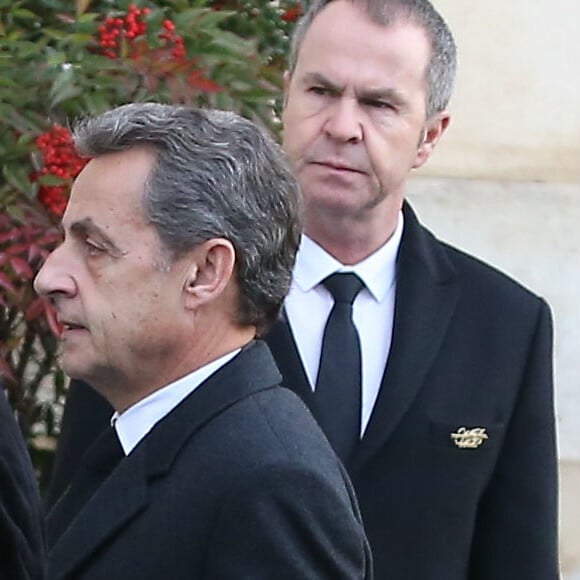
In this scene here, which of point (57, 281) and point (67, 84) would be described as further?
point (67, 84)

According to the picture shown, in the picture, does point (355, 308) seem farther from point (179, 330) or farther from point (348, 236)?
point (179, 330)

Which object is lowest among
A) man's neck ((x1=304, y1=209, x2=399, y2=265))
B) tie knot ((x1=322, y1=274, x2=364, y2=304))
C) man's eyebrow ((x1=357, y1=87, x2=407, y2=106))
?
tie knot ((x1=322, y1=274, x2=364, y2=304))

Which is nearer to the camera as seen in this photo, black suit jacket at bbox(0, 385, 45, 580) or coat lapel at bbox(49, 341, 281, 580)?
coat lapel at bbox(49, 341, 281, 580)

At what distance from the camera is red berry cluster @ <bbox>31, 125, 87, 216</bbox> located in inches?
133

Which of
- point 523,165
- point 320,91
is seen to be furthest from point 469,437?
point 523,165

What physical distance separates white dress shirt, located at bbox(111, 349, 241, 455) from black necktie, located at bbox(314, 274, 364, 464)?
0.54 m

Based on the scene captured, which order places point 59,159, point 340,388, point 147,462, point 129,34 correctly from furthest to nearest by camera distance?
point 129,34, point 59,159, point 340,388, point 147,462

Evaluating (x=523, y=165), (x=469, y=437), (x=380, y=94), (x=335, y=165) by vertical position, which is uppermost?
(x=380, y=94)

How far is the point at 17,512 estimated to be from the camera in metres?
2.65

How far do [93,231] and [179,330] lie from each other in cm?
17

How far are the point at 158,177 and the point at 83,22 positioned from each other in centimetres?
125

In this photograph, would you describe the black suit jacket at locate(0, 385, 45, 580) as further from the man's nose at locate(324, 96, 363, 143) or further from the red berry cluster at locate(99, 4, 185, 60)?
the red berry cluster at locate(99, 4, 185, 60)

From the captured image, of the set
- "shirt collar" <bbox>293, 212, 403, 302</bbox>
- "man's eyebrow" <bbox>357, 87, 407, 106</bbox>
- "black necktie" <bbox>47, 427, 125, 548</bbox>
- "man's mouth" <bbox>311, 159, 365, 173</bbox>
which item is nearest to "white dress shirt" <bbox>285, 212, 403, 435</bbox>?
"shirt collar" <bbox>293, 212, 403, 302</bbox>

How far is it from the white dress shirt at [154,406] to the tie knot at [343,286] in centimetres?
65
